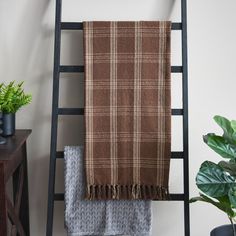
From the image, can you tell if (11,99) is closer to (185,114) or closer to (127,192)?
(127,192)

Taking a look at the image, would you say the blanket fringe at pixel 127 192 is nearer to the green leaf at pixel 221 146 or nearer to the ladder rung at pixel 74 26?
the green leaf at pixel 221 146

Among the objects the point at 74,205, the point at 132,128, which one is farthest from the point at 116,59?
the point at 74,205

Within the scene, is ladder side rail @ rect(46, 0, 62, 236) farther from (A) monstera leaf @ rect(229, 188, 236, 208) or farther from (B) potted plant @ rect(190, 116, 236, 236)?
(A) monstera leaf @ rect(229, 188, 236, 208)

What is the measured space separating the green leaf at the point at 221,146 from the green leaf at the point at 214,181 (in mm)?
74

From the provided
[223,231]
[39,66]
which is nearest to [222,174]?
[223,231]

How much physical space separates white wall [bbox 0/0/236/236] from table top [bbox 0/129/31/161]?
5.0 inches

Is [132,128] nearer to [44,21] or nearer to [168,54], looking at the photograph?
[168,54]

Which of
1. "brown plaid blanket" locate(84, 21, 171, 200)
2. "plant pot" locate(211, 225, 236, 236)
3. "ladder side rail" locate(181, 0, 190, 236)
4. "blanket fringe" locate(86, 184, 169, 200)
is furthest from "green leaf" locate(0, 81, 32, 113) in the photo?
"plant pot" locate(211, 225, 236, 236)

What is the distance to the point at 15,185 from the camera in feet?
4.94

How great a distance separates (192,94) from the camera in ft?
5.24

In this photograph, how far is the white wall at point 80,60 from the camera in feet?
5.03

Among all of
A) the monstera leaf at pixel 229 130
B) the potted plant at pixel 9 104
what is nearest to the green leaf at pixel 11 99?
the potted plant at pixel 9 104

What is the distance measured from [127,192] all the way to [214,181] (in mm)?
408

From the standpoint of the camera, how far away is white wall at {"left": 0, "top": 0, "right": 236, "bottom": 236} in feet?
5.03
